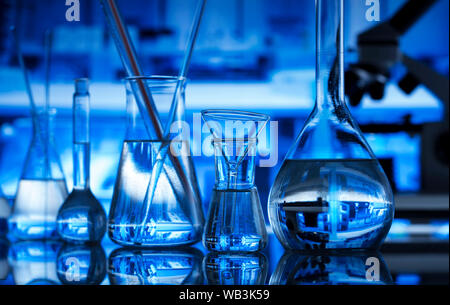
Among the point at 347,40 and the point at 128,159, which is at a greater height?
the point at 347,40

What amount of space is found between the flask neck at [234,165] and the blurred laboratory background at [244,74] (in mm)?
589

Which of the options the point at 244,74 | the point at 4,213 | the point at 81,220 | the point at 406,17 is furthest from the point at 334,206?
the point at 406,17

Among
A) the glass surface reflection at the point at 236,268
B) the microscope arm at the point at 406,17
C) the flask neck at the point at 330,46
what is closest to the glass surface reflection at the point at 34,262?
the glass surface reflection at the point at 236,268

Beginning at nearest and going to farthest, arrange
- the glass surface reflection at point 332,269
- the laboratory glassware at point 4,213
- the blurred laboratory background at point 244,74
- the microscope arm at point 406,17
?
the glass surface reflection at point 332,269
the laboratory glassware at point 4,213
the blurred laboratory background at point 244,74
the microscope arm at point 406,17

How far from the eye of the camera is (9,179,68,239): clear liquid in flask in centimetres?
59

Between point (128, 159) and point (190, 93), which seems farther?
point (190, 93)

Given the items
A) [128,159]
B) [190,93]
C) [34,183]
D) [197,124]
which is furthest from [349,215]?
[190,93]

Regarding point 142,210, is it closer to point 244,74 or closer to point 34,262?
point 34,262

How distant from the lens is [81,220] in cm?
54

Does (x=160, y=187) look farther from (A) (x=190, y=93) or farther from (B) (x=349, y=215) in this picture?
(A) (x=190, y=93)

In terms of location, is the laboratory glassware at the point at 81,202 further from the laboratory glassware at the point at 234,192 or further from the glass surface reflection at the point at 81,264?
the laboratory glassware at the point at 234,192

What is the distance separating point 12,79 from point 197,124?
1.69ft

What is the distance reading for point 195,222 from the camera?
514mm

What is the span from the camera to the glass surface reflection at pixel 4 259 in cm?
41
